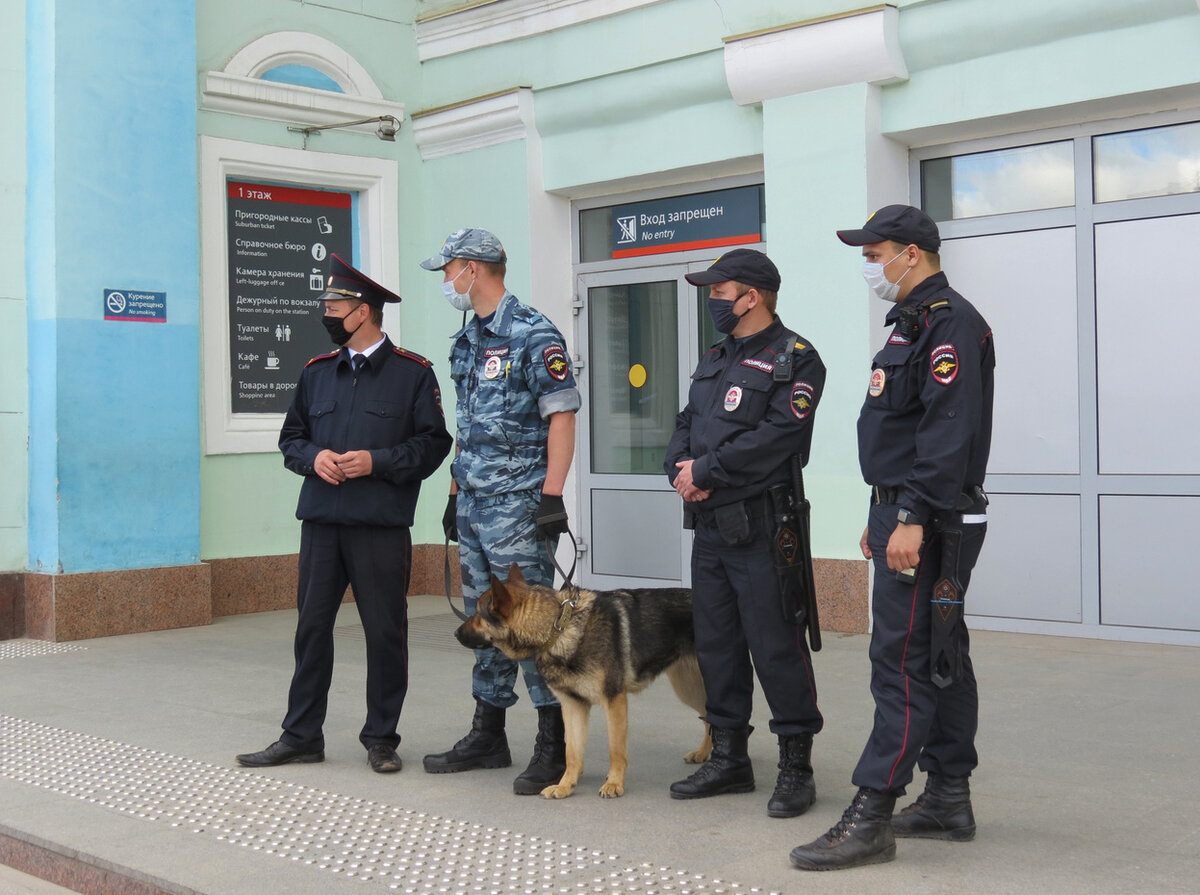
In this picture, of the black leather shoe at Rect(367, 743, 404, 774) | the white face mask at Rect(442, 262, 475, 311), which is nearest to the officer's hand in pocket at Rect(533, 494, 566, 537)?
the white face mask at Rect(442, 262, 475, 311)

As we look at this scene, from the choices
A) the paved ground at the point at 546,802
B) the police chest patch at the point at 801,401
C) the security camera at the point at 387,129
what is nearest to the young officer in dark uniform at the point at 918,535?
the paved ground at the point at 546,802

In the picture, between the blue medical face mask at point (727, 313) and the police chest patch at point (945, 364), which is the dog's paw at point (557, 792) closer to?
the blue medical face mask at point (727, 313)

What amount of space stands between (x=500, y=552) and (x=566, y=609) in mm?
462

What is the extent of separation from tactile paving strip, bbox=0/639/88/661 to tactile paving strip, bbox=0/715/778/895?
8.63ft

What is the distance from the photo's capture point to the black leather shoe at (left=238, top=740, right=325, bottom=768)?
579 centimetres

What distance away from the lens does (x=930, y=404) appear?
4277 millimetres

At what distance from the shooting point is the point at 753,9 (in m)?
9.33

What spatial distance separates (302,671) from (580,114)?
583 cm

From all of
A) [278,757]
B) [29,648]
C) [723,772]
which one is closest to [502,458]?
[723,772]

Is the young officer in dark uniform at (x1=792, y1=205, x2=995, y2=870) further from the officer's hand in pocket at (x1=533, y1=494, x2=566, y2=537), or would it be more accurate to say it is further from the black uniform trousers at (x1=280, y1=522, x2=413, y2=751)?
the black uniform trousers at (x1=280, y1=522, x2=413, y2=751)

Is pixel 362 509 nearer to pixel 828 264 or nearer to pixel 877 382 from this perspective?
pixel 877 382

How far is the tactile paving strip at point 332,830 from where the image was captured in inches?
166

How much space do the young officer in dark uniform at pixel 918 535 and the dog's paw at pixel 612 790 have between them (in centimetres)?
106

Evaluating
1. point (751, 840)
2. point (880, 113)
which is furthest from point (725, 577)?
point (880, 113)
